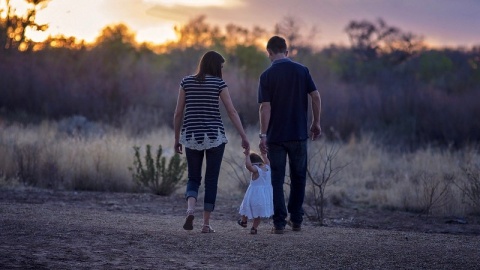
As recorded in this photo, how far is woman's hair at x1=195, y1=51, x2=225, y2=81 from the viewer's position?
9.37 metres

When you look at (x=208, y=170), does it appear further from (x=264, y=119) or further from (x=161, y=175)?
(x=161, y=175)

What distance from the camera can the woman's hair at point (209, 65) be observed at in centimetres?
937

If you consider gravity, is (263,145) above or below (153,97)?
below

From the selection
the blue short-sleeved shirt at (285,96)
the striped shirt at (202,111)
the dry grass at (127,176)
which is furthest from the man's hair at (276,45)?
the dry grass at (127,176)

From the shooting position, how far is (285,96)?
380 inches

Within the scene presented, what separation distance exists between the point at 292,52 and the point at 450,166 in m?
24.8

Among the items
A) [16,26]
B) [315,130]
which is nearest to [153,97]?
[16,26]

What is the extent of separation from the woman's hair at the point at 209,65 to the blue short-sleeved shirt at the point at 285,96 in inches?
21.5

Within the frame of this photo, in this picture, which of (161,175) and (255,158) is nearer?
(255,158)

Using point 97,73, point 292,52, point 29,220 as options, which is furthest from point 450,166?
point 292,52

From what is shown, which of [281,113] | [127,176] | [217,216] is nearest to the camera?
[281,113]

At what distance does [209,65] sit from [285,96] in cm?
90

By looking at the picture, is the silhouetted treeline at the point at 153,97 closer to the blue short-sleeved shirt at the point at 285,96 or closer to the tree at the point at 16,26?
the tree at the point at 16,26

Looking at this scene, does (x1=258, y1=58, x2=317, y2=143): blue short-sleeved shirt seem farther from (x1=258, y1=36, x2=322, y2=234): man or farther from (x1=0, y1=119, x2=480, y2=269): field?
(x1=0, y1=119, x2=480, y2=269): field
